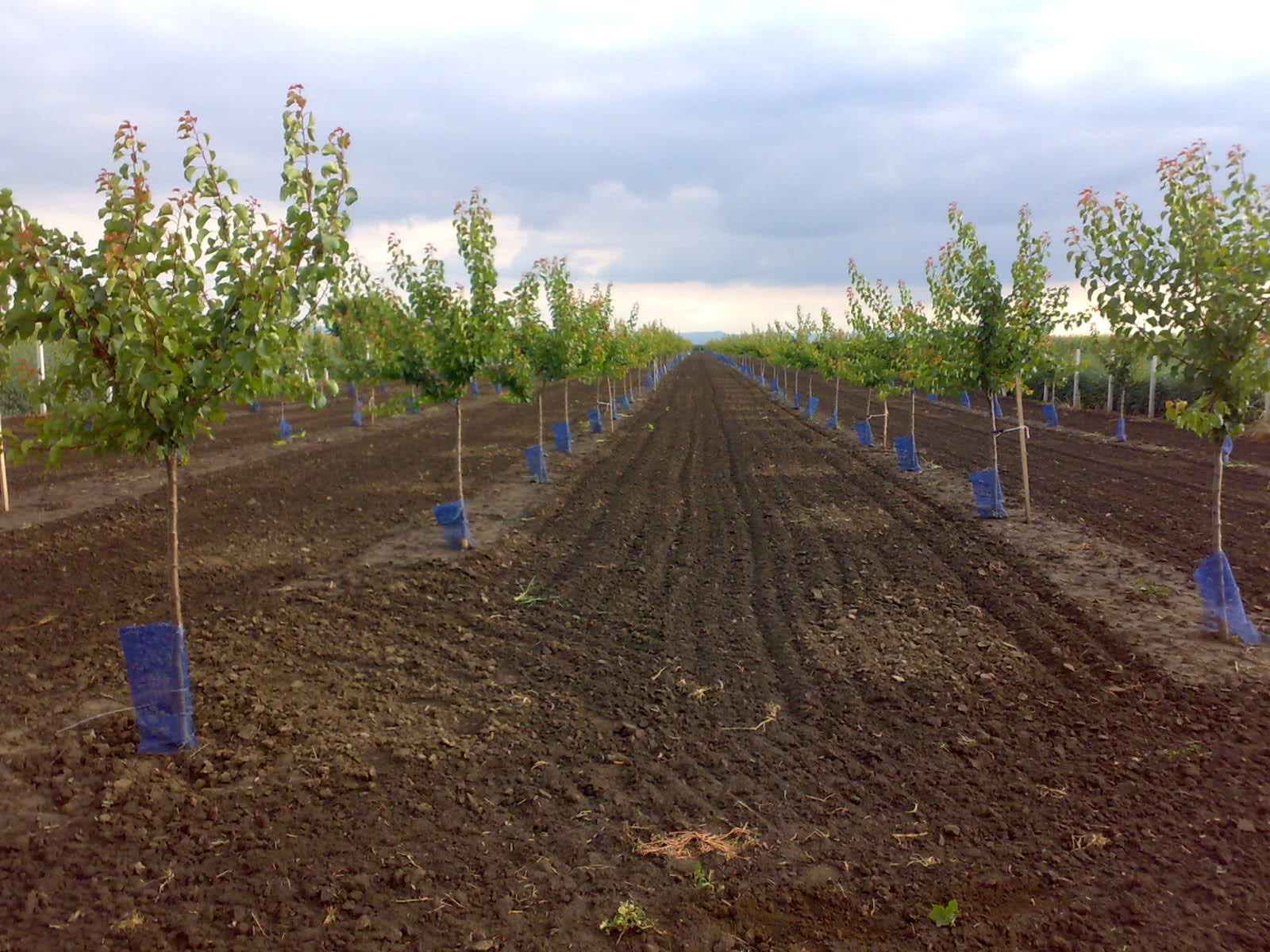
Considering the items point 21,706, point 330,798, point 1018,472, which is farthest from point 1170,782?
point 1018,472

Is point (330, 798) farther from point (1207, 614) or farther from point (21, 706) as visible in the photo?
point (1207, 614)

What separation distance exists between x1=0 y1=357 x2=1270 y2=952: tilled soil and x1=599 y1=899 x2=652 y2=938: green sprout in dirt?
0.07m

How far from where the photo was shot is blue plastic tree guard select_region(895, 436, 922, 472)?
17.5 m

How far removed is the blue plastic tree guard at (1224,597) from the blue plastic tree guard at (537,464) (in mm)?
11514

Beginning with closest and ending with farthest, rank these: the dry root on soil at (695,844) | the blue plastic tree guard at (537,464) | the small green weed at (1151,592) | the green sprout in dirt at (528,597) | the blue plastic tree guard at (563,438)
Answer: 1. the dry root on soil at (695,844)
2. the small green weed at (1151,592)
3. the green sprout in dirt at (528,597)
4. the blue plastic tree guard at (537,464)
5. the blue plastic tree guard at (563,438)

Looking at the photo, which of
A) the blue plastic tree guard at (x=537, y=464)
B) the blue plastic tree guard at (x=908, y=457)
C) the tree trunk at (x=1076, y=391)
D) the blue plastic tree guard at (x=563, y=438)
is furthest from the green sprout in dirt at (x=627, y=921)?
the tree trunk at (x=1076, y=391)

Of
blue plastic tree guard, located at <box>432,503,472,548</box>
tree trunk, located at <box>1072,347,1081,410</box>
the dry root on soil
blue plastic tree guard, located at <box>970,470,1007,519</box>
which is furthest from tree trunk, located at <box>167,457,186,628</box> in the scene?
tree trunk, located at <box>1072,347,1081,410</box>

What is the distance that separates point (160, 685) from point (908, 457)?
14807 mm

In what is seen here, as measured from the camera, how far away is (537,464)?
17109 millimetres

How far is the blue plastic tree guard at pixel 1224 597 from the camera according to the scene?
7344 millimetres

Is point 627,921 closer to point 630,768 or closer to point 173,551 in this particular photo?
point 630,768

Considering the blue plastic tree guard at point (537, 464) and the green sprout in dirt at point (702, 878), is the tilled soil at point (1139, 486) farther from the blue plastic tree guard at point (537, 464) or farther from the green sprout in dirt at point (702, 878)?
the blue plastic tree guard at point (537, 464)

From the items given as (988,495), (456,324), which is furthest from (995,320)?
(456,324)

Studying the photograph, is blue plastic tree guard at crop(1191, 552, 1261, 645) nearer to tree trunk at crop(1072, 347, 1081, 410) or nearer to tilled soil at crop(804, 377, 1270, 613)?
tilled soil at crop(804, 377, 1270, 613)
